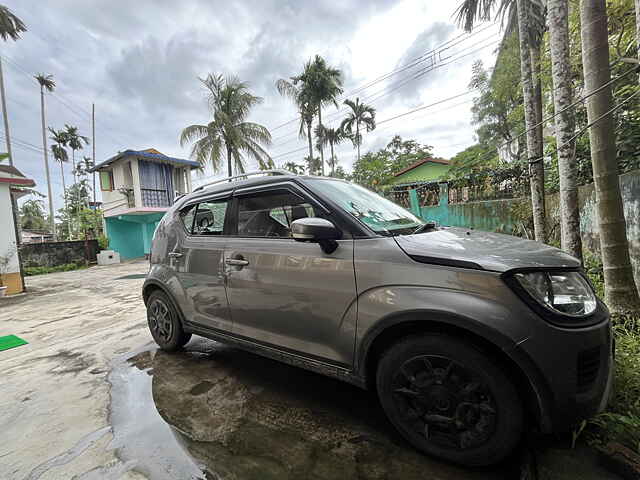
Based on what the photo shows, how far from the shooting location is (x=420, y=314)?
152cm

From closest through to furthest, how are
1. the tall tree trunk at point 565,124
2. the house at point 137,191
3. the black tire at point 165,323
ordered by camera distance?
the black tire at point 165,323
the tall tree trunk at point 565,124
the house at point 137,191

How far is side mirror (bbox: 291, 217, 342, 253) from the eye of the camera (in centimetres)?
175

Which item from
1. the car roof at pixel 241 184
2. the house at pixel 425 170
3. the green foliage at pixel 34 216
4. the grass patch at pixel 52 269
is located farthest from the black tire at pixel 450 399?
the green foliage at pixel 34 216

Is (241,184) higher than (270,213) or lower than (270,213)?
higher

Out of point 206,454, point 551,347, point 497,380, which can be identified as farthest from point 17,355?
point 551,347

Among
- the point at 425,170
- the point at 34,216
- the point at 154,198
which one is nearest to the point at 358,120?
the point at 425,170

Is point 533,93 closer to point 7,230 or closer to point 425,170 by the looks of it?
point 7,230

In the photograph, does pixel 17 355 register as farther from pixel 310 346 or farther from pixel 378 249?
pixel 378 249

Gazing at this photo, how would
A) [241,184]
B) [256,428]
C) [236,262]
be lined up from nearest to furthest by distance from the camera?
[256,428] < [236,262] < [241,184]

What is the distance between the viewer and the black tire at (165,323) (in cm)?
301

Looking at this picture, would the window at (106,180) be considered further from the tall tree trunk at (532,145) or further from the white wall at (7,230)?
the tall tree trunk at (532,145)

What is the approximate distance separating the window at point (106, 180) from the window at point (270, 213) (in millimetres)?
18859

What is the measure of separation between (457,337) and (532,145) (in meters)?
5.63

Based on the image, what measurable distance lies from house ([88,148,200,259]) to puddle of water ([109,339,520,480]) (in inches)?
590
